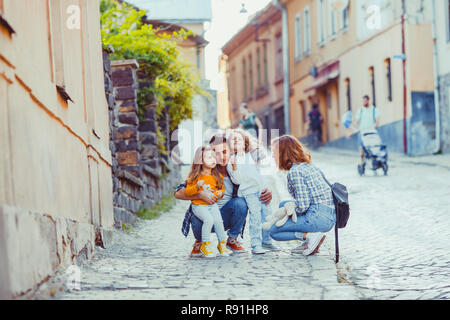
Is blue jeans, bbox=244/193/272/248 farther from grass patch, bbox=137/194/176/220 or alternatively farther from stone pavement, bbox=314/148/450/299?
grass patch, bbox=137/194/176/220

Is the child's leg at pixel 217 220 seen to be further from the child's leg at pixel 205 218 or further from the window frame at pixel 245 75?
the window frame at pixel 245 75

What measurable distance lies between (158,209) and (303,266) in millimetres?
6204

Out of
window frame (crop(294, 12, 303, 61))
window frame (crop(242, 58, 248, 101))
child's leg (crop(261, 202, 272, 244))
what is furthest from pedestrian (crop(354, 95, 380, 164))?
window frame (crop(242, 58, 248, 101))

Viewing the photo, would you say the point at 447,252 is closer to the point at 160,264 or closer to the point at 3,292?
the point at 160,264

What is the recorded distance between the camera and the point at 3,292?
4242mm

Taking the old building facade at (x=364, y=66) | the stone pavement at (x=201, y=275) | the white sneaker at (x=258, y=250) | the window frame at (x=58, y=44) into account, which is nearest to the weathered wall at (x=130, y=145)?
the stone pavement at (x=201, y=275)

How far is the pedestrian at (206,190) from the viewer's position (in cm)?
796

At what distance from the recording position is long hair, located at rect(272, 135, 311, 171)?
7773 millimetres

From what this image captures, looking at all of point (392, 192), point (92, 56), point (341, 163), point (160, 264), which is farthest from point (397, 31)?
point (160, 264)

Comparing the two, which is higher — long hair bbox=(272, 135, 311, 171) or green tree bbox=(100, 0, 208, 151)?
green tree bbox=(100, 0, 208, 151)

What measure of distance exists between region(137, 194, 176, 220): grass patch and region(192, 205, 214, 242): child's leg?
401cm

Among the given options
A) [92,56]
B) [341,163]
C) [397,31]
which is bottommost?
[341,163]
